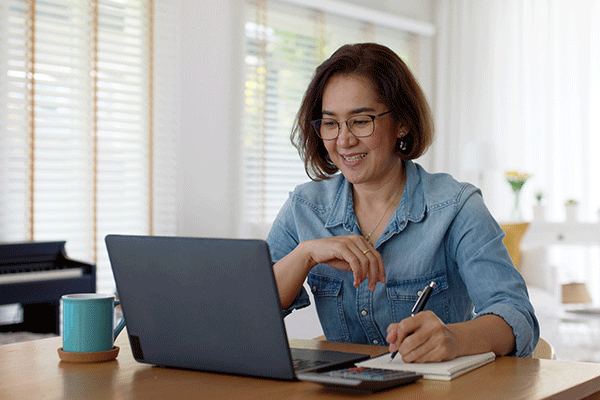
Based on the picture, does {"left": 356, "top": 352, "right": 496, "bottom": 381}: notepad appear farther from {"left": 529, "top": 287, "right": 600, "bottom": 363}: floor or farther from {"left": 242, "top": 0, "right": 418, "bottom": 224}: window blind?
{"left": 242, "top": 0, "right": 418, "bottom": 224}: window blind

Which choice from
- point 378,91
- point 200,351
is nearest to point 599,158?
point 378,91

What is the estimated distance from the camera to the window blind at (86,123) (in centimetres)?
354

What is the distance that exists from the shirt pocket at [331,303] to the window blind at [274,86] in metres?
3.05

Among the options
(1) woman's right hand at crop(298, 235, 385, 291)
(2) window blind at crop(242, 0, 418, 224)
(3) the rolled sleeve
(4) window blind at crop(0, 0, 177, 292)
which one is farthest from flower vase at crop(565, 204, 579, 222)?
(1) woman's right hand at crop(298, 235, 385, 291)

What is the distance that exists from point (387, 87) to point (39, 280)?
222 centimetres

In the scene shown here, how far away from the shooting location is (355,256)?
1.17 meters

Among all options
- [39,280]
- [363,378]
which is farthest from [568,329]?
[363,378]

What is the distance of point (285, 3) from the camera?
190 inches

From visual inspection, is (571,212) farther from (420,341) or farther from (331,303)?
(420,341)

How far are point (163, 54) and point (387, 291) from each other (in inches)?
123

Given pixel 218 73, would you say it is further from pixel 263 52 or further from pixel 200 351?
pixel 200 351

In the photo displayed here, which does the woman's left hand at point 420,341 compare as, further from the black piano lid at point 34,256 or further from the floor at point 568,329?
the floor at point 568,329

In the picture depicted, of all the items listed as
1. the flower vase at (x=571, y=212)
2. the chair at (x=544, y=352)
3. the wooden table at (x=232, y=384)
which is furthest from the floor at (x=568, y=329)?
the wooden table at (x=232, y=384)

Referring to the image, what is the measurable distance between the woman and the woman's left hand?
15 cm
